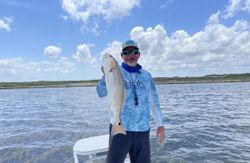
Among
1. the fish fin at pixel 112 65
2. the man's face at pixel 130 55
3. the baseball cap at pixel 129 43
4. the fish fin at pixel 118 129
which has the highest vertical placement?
the baseball cap at pixel 129 43

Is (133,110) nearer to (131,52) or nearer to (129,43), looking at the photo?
(131,52)

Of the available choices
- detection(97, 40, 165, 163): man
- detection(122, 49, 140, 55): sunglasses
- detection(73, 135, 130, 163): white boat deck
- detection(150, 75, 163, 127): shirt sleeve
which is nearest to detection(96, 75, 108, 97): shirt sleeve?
detection(97, 40, 165, 163): man

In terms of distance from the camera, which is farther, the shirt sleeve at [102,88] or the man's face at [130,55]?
the man's face at [130,55]

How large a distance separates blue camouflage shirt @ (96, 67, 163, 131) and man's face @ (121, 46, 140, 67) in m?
0.17

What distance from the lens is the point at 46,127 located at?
1647cm

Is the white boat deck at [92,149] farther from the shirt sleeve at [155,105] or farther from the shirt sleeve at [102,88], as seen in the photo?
the shirt sleeve at [102,88]

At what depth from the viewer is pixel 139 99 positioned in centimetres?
455

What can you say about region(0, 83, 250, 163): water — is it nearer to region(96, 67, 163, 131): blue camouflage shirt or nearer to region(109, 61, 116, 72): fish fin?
region(96, 67, 163, 131): blue camouflage shirt

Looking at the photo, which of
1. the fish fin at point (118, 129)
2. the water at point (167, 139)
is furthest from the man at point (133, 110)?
the water at point (167, 139)

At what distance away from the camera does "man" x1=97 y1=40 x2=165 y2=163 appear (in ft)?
14.5

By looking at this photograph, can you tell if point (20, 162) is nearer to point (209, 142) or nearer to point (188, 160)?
point (188, 160)

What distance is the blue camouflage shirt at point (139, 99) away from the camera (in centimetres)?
441

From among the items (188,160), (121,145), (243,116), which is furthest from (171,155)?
(243,116)

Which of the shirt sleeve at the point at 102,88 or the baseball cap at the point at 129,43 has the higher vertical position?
the baseball cap at the point at 129,43
